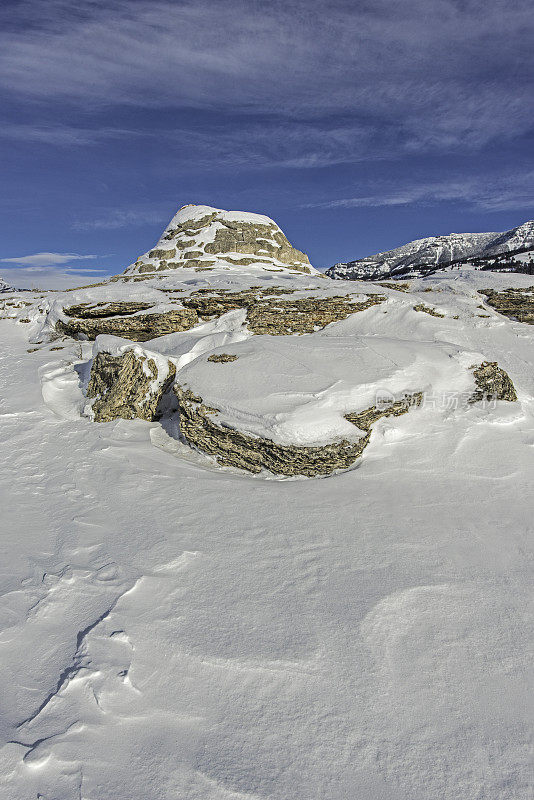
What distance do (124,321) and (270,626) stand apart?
41.3 feet

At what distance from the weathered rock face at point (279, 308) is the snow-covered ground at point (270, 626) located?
604cm

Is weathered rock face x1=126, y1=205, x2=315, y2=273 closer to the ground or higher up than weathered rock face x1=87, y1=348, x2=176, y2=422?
higher up

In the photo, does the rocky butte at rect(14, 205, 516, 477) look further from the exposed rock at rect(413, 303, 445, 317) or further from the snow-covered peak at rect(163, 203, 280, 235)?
the snow-covered peak at rect(163, 203, 280, 235)

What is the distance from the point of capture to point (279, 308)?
13.3 meters

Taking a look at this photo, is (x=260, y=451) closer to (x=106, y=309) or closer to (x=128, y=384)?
(x=128, y=384)

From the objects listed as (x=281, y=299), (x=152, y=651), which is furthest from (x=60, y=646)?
(x=281, y=299)

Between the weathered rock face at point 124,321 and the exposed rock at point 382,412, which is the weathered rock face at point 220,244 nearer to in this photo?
the weathered rock face at point 124,321

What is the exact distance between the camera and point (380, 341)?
9.23 meters

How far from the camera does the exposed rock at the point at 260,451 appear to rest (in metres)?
6.56

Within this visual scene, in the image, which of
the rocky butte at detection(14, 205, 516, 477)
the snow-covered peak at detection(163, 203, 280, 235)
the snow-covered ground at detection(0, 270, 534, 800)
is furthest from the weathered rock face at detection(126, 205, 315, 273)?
the snow-covered ground at detection(0, 270, 534, 800)

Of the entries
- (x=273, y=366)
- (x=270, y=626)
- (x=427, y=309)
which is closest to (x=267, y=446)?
(x=273, y=366)

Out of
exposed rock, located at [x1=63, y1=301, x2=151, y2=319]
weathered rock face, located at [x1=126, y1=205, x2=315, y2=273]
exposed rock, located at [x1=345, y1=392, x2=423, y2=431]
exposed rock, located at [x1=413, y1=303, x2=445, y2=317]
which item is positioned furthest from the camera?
weathered rock face, located at [x1=126, y1=205, x2=315, y2=273]

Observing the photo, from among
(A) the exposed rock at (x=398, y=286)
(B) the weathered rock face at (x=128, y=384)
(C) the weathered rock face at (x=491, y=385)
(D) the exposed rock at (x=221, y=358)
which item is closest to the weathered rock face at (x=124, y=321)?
(B) the weathered rock face at (x=128, y=384)

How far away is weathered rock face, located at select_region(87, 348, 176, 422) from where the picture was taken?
8.88 meters
